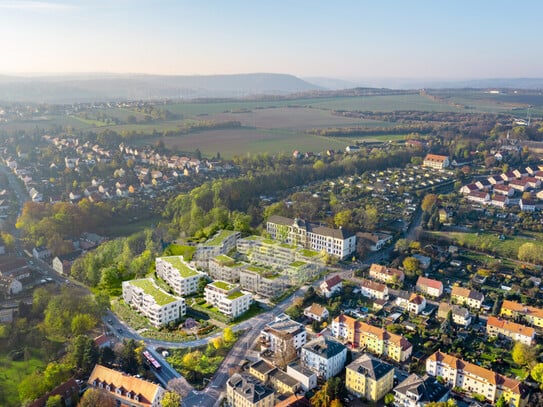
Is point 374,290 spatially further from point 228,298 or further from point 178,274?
point 178,274

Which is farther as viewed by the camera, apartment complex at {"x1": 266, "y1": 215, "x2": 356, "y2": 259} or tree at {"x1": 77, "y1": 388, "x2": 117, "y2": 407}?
apartment complex at {"x1": 266, "y1": 215, "x2": 356, "y2": 259}

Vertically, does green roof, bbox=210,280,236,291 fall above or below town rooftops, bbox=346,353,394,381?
above

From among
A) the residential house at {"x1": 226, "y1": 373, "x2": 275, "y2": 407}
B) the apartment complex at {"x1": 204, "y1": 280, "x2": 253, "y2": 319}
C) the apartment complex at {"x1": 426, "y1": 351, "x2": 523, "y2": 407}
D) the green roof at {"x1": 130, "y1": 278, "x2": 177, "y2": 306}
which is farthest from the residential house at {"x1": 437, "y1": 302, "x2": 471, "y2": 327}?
the green roof at {"x1": 130, "y1": 278, "x2": 177, "y2": 306}

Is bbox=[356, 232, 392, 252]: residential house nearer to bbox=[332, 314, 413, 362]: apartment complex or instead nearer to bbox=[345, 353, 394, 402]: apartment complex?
bbox=[332, 314, 413, 362]: apartment complex

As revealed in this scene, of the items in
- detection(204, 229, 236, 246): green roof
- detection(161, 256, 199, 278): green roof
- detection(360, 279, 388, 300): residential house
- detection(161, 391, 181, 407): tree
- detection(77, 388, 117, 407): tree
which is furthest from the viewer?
detection(204, 229, 236, 246): green roof

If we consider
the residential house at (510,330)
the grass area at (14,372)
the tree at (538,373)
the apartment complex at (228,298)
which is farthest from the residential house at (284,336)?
the grass area at (14,372)

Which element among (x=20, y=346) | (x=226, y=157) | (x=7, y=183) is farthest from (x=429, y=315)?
(x=7, y=183)

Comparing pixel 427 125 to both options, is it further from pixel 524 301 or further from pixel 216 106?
pixel 524 301
